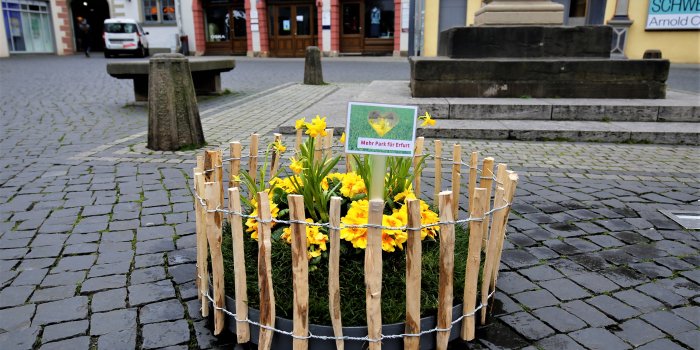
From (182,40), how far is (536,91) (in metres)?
23.4

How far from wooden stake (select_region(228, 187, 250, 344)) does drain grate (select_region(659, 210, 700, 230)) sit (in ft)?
10.8

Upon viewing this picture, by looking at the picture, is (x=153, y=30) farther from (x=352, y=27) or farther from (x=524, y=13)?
(x=524, y=13)

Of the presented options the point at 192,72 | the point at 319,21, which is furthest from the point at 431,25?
the point at 192,72

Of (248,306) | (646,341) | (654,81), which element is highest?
(654,81)

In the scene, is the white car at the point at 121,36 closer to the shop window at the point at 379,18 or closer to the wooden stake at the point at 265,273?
the shop window at the point at 379,18

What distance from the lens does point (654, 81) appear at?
796cm

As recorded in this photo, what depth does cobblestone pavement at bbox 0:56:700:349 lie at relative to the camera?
2.53 m

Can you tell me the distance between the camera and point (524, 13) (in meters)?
8.58

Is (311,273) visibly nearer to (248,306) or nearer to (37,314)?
(248,306)

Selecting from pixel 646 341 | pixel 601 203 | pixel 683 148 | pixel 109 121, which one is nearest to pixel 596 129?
pixel 683 148

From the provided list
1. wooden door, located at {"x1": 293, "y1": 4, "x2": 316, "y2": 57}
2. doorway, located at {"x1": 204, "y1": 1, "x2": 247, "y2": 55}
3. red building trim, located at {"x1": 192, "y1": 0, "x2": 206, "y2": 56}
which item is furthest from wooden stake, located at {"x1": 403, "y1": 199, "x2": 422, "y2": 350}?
red building trim, located at {"x1": 192, "y1": 0, "x2": 206, "y2": 56}

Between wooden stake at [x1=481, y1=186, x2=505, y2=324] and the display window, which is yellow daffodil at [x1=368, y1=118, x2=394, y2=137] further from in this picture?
the display window

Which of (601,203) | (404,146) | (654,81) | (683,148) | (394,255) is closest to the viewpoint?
(404,146)

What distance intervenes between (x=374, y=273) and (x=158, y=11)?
2988cm
